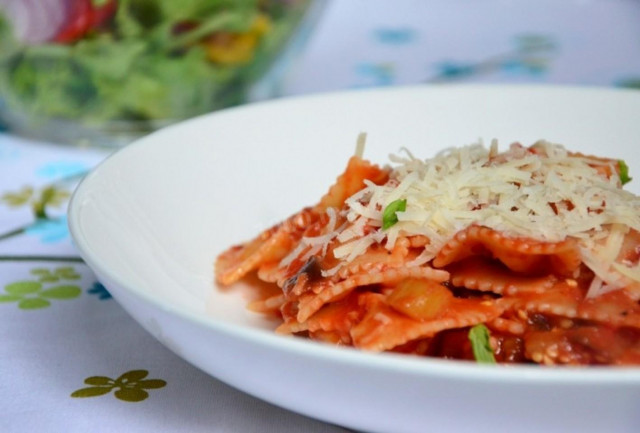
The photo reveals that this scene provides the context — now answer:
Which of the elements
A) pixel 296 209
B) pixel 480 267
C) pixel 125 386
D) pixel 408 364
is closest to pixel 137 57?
pixel 296 209

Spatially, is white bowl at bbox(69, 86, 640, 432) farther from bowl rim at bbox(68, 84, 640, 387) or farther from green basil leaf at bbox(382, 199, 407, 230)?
green basil leaf at bbox(382, 199, 407, 230)

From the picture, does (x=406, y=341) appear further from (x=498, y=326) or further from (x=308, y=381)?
(x=308, y=381)

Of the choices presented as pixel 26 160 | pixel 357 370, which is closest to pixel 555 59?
pixel 26 160

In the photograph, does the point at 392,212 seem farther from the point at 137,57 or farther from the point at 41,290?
the point at 137,57

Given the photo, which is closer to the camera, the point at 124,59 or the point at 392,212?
the point at 392,212

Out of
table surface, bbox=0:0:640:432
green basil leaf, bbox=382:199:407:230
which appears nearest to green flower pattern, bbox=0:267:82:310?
table surface, bbox=0:0:640:432

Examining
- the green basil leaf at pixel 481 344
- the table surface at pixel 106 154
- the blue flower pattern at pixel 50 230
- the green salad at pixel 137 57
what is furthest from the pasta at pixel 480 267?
the green salad at pixel 137 57
